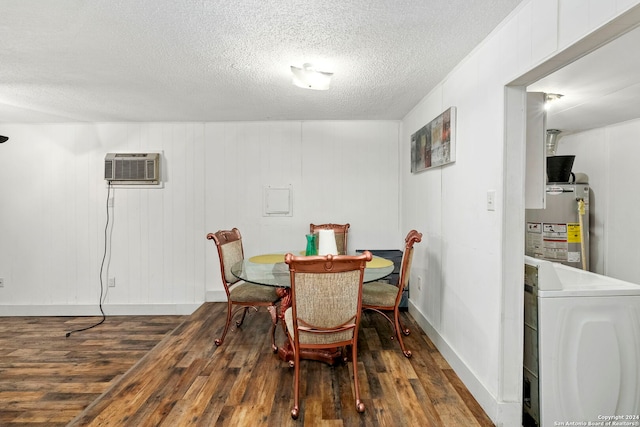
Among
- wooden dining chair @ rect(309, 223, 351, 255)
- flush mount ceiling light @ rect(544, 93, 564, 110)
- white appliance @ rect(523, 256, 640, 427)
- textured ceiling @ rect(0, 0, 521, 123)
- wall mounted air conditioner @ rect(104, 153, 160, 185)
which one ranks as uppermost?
textured ceiling @ rect(0, 0, 521, 123)

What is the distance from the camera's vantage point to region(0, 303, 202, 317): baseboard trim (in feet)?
12.9

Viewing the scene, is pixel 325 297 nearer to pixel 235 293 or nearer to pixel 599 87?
pixel 235 293

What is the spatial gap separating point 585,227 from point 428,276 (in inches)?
68.0

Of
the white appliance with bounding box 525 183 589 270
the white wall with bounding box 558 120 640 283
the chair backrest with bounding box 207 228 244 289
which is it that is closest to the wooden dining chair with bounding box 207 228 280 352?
the chair backrest with bounding box 207 228 244 289

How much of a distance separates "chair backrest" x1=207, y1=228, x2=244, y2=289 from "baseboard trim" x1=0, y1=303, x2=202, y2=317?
124cm

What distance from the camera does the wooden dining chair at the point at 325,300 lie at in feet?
5.96

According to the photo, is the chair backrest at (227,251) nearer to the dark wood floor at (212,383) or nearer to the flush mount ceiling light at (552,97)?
the dark wood floor at (212,383)

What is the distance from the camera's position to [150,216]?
3939 millimetres

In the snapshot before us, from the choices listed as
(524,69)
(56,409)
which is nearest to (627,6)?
(524,69)

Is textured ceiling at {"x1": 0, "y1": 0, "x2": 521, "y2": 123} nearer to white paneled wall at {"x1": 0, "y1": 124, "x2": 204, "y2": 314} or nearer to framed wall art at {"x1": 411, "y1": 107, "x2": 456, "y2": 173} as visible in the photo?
framed wall art at {"x1": 411, "y1": 107, "x2": 456, "y2": 173}

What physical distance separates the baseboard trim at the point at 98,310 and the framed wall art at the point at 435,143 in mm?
3021

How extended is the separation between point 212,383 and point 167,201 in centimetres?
243

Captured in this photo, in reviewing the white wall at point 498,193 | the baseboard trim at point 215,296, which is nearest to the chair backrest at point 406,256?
the white wall at point 498,193

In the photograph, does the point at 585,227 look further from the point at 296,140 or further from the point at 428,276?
the point at 296,140
